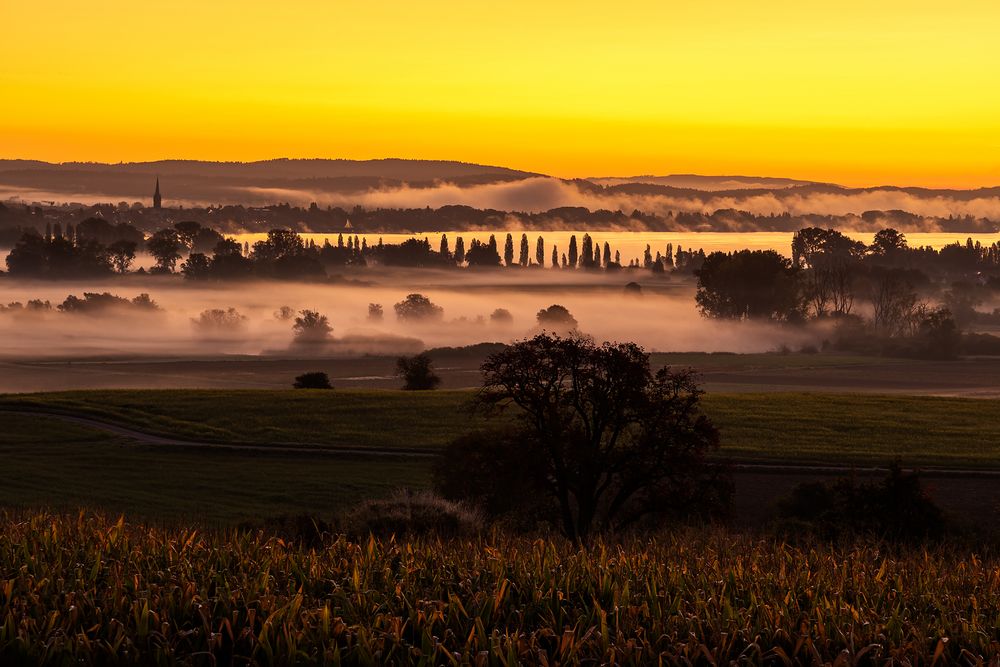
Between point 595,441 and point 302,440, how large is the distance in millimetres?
34138

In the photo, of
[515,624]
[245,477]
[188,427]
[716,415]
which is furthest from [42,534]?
[716,415]

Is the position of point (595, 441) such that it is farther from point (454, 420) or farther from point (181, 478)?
point (454, 420)

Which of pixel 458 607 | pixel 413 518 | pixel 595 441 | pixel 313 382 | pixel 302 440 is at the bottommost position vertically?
pixel 313 382

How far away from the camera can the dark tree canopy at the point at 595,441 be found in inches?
1783

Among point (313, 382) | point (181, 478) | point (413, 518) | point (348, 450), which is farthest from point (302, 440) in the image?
point (413, 518)

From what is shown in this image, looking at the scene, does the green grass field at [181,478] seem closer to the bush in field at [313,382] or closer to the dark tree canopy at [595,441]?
the dark tree canopy at [595,441]

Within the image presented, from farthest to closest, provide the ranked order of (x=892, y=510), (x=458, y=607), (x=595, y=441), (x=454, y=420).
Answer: (x=454, y=420) < (x=595, y=441) < (x=892, y=510) < (x=458, y=607)

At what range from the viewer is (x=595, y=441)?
4669cm

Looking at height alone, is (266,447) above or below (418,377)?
below

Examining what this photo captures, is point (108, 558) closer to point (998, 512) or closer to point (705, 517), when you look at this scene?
point (705, 517)

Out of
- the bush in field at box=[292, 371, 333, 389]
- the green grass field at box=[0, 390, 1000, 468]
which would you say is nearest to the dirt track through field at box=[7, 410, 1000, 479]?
the green grass field at box=[0, 390, 1000, 468]

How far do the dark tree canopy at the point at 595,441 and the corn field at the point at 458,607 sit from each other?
2488 centimetres

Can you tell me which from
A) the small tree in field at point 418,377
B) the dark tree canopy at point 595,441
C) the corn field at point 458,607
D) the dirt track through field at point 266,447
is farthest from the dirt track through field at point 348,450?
the corn field at point 458,607

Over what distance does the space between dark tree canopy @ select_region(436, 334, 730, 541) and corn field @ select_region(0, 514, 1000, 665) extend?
2488cm
